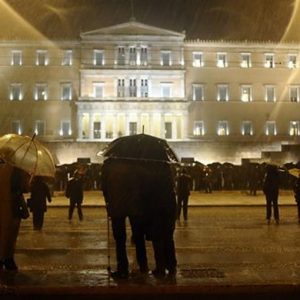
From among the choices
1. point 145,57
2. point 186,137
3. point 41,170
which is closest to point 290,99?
point 186,137

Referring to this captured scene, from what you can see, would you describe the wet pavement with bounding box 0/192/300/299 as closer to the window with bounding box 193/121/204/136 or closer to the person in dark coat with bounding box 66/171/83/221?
the person in dark coat with bounding box 66/171/83/221

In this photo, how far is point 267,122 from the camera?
59188 millimetres

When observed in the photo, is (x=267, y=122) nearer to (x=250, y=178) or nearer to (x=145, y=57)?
(x=145, y=57)

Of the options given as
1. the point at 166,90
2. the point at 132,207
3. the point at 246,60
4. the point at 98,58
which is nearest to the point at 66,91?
the point at 98,58

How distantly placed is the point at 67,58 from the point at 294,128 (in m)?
26.4

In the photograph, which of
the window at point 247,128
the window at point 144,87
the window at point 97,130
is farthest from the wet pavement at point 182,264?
the window at point 247,128

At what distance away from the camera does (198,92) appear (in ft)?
193

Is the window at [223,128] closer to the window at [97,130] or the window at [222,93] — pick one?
the window at [222,93]

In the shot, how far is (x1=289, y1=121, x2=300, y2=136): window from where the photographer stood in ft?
195

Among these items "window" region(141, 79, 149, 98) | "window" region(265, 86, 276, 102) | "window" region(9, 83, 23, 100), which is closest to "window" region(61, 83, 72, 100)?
"window" region(9, 83, 23, 100)

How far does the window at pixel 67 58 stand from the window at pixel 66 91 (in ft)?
7.61

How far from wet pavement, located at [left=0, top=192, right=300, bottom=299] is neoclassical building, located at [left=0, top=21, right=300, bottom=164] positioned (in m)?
41.6

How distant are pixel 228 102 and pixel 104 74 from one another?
46.0 ft

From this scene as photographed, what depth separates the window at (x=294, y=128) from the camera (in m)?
59.5
